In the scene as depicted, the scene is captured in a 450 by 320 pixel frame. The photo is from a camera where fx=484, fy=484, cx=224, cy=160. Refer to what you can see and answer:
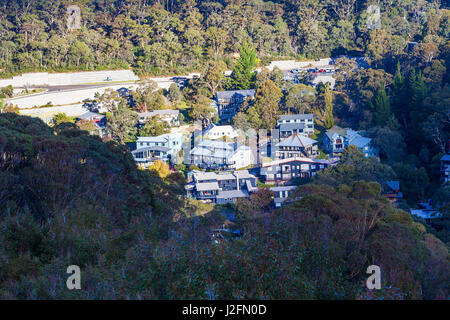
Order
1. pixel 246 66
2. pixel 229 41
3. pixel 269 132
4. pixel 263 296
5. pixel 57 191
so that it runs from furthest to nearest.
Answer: pixel 229 41, pixel 246 66, pixel 269 132, pixel 57 191, pixel 263 296

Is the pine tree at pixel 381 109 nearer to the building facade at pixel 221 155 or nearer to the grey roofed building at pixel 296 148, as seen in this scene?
the grey roofed building at pixel 296 148

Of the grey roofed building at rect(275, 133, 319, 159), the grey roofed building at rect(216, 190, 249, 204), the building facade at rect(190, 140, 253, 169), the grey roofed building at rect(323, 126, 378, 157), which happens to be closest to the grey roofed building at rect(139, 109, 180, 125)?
the building facade at rect(190, 140, 253, 169)

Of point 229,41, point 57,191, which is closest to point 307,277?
point 57,191

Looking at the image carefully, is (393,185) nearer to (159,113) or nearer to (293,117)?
(293,117)

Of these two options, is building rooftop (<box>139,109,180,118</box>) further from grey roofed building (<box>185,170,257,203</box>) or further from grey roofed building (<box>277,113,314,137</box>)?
grey roofed building (<box>185,170,257,203</box>)

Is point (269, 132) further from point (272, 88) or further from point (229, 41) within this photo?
point (229, 41)

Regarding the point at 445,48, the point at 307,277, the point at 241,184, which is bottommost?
the point at 241,184
